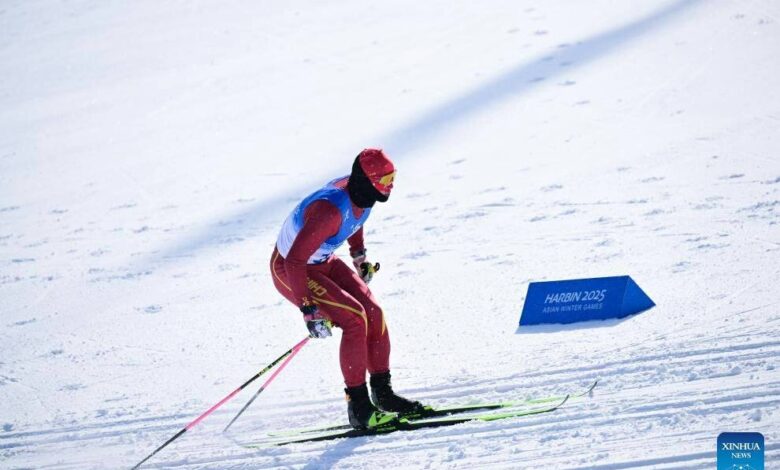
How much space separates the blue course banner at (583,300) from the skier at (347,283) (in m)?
1.51

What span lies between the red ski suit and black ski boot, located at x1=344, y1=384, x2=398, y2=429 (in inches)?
2.2

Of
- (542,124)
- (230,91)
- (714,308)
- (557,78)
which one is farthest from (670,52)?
(714,308)

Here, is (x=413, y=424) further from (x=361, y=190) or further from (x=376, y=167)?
(x=376, y=167)

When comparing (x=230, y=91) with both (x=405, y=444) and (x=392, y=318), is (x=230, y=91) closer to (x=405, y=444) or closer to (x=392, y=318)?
(x=392, y=318)

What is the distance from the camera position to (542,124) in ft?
38.4

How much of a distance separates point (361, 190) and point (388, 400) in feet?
4.23

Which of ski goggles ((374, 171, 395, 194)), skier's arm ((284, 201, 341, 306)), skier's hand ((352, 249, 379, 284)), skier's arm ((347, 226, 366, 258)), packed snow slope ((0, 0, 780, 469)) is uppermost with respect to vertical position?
ski goggles ((374, 171, 395, 194))

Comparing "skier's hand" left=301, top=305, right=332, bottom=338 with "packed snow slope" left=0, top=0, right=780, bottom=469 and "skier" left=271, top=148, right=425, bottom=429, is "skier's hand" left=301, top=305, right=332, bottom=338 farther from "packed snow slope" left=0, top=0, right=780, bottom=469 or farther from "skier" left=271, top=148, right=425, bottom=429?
"packed snow slope" left=0, top=0, right=780, bottom=469

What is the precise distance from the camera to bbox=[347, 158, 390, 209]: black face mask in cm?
487

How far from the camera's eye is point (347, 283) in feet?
17.3

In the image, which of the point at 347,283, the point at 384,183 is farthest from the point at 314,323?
the point at 384,183

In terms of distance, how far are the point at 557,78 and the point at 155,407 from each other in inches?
362

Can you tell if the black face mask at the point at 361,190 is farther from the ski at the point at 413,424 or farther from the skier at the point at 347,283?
the ski at the point at 413,424

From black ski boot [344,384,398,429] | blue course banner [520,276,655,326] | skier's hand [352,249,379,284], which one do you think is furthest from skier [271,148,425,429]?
blue course banner [520,276,655,326]
